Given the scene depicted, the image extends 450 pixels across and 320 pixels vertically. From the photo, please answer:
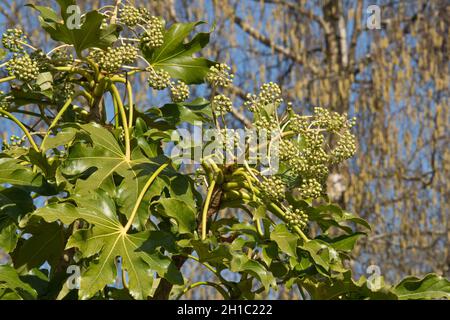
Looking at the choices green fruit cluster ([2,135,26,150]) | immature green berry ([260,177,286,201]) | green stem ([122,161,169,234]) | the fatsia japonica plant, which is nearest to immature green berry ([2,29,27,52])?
the fatsia japonica plant

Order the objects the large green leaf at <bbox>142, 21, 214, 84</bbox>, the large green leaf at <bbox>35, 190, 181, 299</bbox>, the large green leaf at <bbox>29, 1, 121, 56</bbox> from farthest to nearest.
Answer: the large green leaf at <bbox>142, 21, 214, 84</bbox> → the large green leaf at <bbox>29, 1, 121, 56</bbox> → the large green leaf at <bbox>35, 190, 181, 299</bbox>

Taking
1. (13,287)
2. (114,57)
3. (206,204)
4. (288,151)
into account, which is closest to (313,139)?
(288,151)

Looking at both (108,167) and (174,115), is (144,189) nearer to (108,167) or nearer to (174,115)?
(108,167)

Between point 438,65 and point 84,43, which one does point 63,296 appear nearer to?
point 84,43

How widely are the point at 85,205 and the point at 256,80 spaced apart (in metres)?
2.45

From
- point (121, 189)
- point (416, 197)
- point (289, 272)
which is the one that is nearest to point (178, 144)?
point (121, 189)

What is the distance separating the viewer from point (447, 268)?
117 inches

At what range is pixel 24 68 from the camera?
2.83 ft

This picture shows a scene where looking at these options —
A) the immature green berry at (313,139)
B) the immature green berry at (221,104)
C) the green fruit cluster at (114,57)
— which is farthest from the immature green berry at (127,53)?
the immature green berry at (313,139)

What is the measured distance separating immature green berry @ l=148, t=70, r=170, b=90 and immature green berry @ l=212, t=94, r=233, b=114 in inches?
2.9

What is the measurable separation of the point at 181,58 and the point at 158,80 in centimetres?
9

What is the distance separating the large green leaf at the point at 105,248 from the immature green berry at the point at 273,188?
13 centimetres

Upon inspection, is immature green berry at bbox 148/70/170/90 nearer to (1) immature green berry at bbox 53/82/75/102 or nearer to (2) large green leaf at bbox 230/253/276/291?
(1) immature green berry at bbox 53/82/75/102

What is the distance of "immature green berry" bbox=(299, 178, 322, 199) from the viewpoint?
2.80 feet
